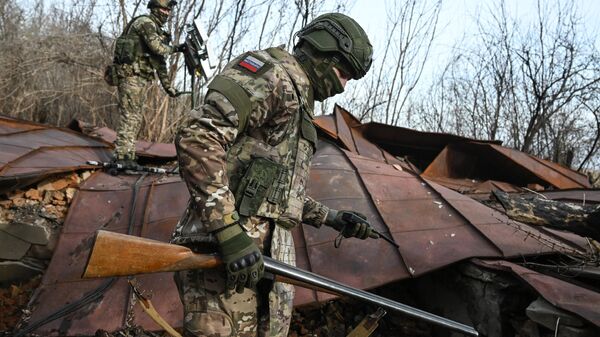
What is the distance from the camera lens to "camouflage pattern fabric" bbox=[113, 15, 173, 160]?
17.2 feet

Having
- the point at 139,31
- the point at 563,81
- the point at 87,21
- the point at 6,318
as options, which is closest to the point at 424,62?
the point at 563,81

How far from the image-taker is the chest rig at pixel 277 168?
69.2 inches

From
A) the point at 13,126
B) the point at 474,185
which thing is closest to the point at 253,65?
the point at 13,126

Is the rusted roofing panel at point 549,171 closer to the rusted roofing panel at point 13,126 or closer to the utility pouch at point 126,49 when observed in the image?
the utility pouch at point 126,49

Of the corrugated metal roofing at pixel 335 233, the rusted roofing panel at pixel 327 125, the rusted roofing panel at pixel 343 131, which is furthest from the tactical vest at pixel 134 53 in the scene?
the rusted roofing panel at pixel 343 131

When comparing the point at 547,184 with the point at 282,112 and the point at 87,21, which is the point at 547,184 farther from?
the point at 87,21

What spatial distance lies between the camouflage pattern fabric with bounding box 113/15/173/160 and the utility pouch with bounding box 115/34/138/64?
6 centimetres

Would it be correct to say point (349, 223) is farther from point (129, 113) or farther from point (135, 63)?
point (135, 63)

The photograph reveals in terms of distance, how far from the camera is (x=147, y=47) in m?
5.35

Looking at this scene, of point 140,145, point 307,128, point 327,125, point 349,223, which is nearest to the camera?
point 307,128

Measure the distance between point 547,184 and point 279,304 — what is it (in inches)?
235

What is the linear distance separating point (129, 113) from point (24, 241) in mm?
1954

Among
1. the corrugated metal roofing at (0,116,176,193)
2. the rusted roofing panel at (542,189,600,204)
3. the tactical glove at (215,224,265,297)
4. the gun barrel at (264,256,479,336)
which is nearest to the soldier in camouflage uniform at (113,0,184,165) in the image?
the corrugated metal roofing at (0,116,176,193)

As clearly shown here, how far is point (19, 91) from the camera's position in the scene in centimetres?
1042
